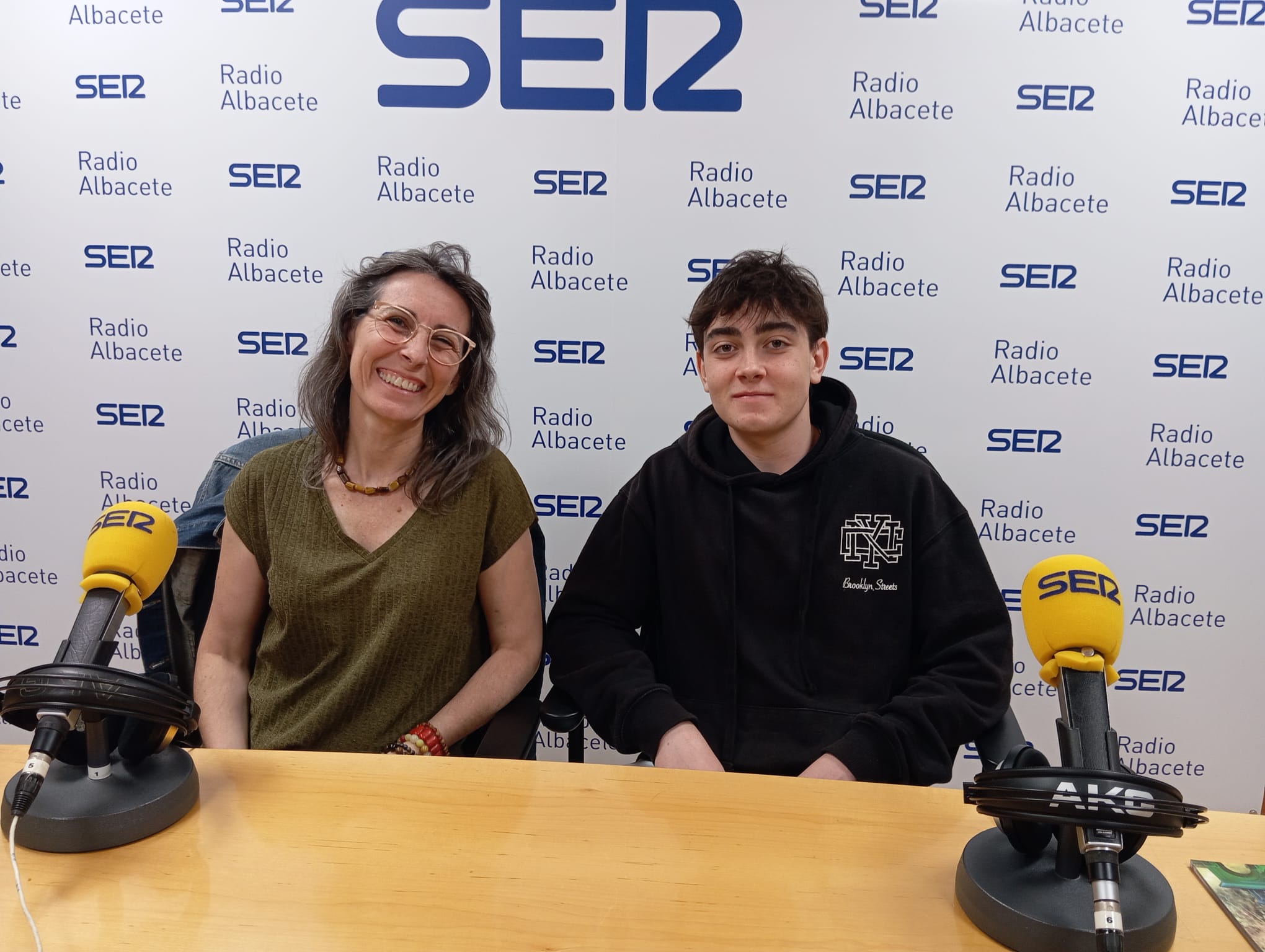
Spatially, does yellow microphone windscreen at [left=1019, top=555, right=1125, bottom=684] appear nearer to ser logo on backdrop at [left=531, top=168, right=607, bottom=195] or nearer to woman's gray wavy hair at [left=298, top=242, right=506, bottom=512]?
woman's gray wavy hair at [left=298, top=242, right=506, bottom=512]

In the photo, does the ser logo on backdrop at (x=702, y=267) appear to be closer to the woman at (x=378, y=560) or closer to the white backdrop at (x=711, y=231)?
the white backdrop at (x=711, y=231)

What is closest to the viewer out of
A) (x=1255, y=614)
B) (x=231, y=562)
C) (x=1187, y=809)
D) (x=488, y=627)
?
(x=1187, y=809)

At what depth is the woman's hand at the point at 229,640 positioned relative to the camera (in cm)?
173

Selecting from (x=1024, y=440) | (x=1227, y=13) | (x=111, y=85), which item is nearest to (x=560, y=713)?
(x=1024, y=440)

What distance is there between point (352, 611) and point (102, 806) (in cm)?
69

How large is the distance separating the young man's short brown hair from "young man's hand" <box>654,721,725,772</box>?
826 mm

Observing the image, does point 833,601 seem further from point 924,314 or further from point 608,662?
point 924,314

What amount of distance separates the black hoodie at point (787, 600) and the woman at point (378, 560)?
7.6 inches

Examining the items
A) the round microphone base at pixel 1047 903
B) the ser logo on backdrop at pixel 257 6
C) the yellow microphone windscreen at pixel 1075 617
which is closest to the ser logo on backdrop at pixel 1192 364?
the yellow microphone windscreen at pixel 1075 617

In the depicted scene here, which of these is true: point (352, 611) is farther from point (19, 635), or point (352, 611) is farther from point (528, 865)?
point (19, 635)

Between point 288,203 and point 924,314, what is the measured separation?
190cm

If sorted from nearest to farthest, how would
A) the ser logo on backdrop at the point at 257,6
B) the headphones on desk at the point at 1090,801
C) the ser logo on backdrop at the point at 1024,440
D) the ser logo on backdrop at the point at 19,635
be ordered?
the headphones on desk at the point at 1090,801 < the ser logo on backdrop at the point at 257,6 < the ser logo on backdrop at the point at 1024,440 < the ser logo on backdrop at the point at 19,635

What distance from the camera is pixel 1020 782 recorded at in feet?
2.96

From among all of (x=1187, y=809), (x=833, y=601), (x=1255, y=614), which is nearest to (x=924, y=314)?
(x=833, y=601)
